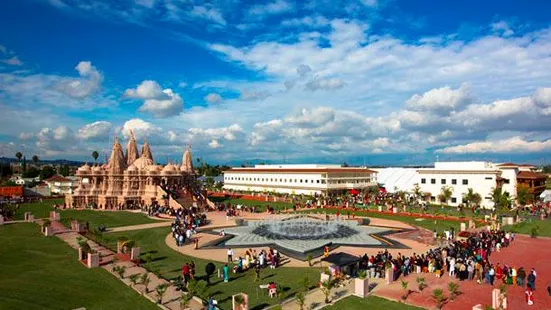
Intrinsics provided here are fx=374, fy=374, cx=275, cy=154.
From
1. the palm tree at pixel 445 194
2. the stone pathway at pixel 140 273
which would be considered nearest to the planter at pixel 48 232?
the stone pathway at pixel 140 273

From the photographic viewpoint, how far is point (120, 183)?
190 feet

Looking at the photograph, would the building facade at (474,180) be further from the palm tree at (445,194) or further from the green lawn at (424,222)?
the green lawn at (424,222)

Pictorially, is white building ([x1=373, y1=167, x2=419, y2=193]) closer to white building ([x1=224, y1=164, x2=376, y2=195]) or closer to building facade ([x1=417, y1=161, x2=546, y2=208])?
white building ([x1=224, y1=164, x2=376, y2=195])

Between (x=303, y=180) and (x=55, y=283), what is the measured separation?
191ft

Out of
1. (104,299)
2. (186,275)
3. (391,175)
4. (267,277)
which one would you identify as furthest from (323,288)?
(391,175)

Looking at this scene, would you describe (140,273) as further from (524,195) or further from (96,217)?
(524,195)

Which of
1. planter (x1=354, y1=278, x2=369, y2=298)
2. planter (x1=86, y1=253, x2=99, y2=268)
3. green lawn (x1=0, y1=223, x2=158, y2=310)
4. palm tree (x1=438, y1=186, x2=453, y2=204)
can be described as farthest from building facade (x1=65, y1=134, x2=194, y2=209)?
palm tree (x1=438, y1=186, x2=453, y2=204)

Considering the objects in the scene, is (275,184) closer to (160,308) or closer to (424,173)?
(424,173)

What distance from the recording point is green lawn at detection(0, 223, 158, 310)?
55.3 ft

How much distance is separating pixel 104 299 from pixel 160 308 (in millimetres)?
3156

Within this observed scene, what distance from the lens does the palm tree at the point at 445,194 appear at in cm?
5770

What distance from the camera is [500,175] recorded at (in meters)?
57.7

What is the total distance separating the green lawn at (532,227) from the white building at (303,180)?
3554 centimetres

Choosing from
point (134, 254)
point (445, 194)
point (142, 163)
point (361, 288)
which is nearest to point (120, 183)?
point (142, 163)
